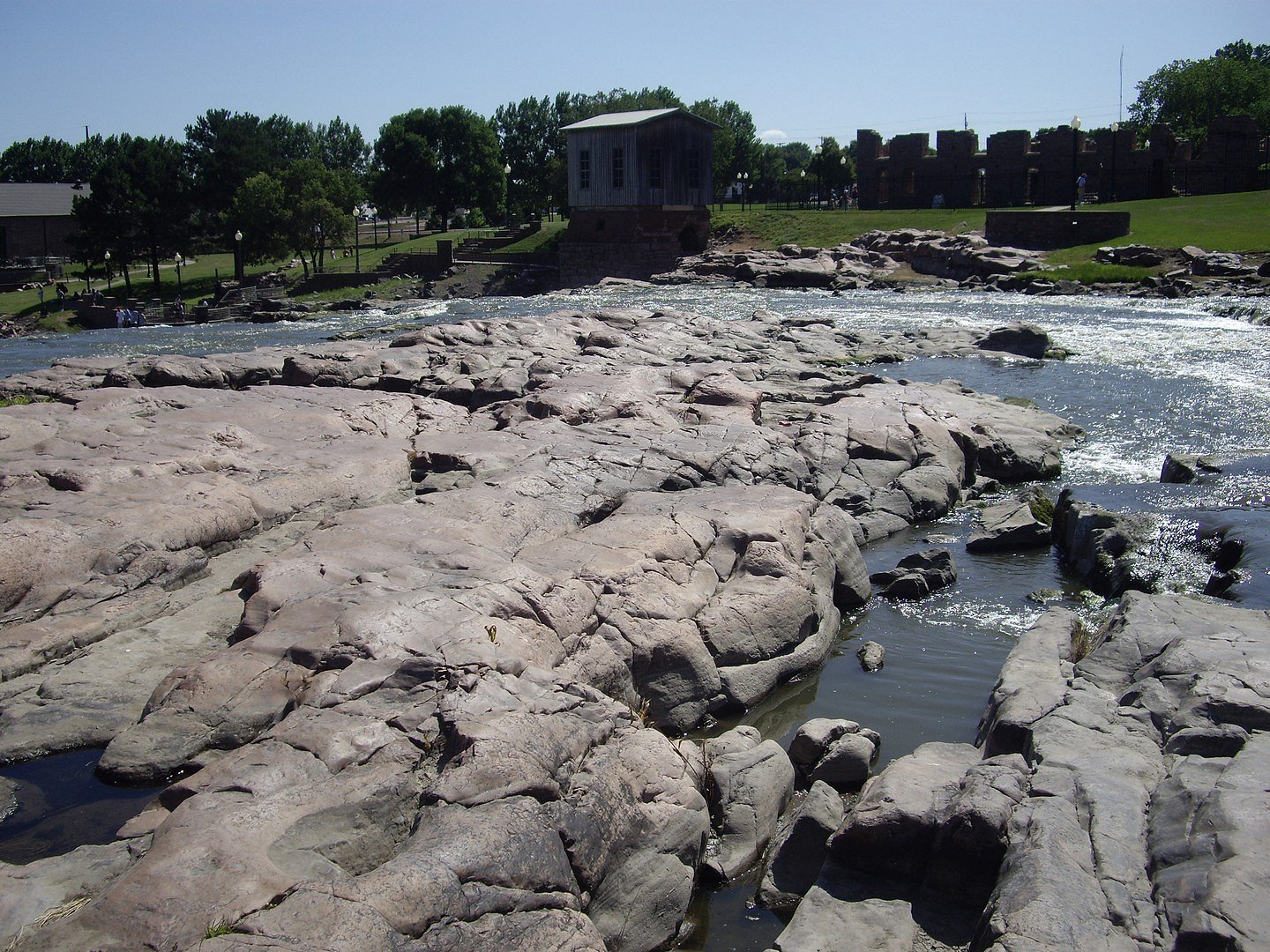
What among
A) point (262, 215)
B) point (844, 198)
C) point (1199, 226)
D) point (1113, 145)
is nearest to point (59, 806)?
point (1199, 226)

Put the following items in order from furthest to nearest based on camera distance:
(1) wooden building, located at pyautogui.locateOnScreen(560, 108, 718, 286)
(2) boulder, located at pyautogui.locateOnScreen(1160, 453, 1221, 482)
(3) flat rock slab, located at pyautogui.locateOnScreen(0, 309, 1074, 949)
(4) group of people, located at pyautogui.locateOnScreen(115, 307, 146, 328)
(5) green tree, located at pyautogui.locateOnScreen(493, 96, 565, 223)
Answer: (5) green tree, located at pyautogui.locateOnScreen(493, 96, 565, 223)
(1) wooden building, located at pyautogui.locateOnScreen(560, 108, 718, 286)
(4) group of people, located at pyautogui.locateOnScreen(115, 307, 146, 328)
(2) boulder, located at pyautogui.locateOnScreen(1160, 453, 1221, 482)
(3) flat rock slab, located at pyautogui.locateOnScreen(0, 309, 1074, 949)

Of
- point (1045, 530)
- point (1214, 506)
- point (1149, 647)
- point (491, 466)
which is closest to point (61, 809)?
point (491, 466)

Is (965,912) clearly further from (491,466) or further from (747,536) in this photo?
(491,466)

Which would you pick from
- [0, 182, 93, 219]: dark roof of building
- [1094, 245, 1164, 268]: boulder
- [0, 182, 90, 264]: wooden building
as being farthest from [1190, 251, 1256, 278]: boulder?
[0, 182, 93, 219]: dark roof of building

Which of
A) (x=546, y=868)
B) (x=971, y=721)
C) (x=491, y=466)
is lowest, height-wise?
(x=971, y=721)

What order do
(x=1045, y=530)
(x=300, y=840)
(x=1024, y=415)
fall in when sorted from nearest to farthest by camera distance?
(x=300, y=840) < (x=1045, y=530) < (x=1024, y=415)

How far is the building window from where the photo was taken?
55.9m

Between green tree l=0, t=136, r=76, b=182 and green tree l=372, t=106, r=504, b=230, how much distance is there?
41316mm

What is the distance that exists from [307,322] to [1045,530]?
33249 mm

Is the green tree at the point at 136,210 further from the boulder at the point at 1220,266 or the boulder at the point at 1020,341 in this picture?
the boulder at the point at 1220,266

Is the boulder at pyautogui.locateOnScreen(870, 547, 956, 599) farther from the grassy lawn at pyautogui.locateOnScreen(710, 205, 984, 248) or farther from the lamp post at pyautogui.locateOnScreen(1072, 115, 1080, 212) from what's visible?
the grassy lawn at pyautogui.locateOnScreen(710, 205, 984, 248)

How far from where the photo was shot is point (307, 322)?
41312 millimetres

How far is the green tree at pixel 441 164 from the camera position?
74.8 m

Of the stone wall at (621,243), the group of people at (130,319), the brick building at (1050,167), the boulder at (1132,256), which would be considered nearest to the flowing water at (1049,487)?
the group of people at (130,319)
